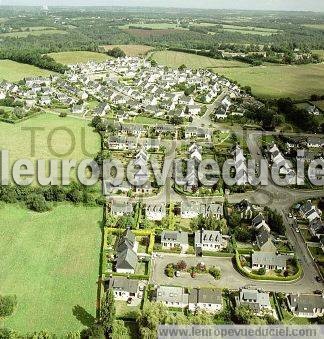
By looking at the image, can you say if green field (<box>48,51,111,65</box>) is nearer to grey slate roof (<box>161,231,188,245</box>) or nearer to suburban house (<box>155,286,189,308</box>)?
grey slate roof (<box>161,231,188,245</box>)

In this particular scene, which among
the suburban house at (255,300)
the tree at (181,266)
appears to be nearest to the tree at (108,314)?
the tree at (181,266)

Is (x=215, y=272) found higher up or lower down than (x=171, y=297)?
higher up

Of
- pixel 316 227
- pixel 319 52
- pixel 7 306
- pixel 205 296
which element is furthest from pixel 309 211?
pixel 319 52

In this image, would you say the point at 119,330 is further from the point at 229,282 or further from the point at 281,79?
the point at 281,79

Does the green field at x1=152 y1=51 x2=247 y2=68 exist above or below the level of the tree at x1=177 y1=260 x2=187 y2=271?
above

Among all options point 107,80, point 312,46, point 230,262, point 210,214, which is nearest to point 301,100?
point 107,80

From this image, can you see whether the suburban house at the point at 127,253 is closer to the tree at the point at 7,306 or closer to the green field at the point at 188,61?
the tree at the point at 7,306

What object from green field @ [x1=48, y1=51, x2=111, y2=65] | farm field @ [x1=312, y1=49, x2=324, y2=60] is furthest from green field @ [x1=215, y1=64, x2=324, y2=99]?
green field @ [x1=48, y1=51, x2=111, y2=65]
